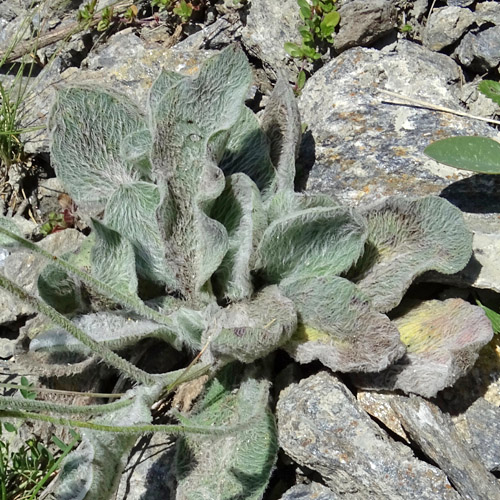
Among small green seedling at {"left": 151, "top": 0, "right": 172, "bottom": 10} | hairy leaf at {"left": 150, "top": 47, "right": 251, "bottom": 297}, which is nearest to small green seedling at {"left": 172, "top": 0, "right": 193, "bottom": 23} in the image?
small green seedling at {"left": 151, "top": 0, "right": 172, "bottom": 10}

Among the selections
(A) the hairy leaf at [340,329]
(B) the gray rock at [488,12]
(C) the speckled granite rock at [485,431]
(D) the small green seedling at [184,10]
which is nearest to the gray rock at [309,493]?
(A) the hairy leaf at [340,329]

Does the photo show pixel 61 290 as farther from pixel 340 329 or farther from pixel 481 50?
pixel 481 50

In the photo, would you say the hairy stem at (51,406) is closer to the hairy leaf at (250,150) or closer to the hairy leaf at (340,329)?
the hairy leaf at (340,329)

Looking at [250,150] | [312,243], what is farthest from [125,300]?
[250,150]

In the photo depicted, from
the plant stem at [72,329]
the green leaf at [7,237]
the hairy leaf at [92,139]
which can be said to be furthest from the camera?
the hairy leaf at [92,139]

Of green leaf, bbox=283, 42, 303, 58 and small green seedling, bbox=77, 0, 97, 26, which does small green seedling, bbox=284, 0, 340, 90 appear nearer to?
green leaf, bbox=283, 42, 303, 58

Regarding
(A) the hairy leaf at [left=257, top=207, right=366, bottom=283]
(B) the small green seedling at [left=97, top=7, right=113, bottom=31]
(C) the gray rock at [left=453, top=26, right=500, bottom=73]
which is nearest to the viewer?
(A) the hairy leaf at [left=257, top=207, right=366, bottom=283]

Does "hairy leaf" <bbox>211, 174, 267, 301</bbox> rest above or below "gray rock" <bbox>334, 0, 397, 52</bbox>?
below
